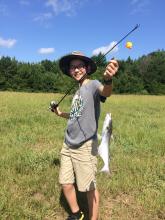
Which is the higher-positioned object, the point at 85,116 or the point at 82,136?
the point at 85,116

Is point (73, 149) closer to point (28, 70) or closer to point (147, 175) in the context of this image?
point (147, 175)

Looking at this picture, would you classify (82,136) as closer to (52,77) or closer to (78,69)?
(78,69)

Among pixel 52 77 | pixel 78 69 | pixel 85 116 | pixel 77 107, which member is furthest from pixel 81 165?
pixel 52 77

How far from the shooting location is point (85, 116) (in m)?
4.18

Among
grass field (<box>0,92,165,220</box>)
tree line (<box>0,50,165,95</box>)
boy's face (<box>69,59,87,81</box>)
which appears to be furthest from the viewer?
tree line (<box>0,50,165,95</box>)

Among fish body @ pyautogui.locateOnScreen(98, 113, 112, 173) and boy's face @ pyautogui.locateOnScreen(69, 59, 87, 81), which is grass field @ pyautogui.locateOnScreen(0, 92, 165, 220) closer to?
fish body @ pyautogui.locateOnScreen(98, 113, 112, 173)

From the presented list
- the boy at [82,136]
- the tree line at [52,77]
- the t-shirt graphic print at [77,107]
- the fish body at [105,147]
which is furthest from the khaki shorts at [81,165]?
the tree line at [52,77]

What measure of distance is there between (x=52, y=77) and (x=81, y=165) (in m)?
58.2

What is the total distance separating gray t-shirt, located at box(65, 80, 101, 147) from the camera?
4.16 meters

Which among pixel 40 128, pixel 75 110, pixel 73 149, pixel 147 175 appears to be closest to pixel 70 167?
pixel 73 149

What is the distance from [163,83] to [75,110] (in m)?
66.6

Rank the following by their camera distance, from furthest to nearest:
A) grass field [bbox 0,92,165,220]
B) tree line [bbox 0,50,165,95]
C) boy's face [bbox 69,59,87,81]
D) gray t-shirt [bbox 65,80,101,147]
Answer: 1. tree line [bbox 0,50,165,95]
2. grass field [bbox 0,92,165,220]
3. boy's face [bbox 69,59,87,81]
4. gray t-shirt [bbox 65,80,101,147]

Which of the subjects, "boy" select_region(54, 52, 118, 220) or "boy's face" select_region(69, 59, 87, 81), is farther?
"boy's face" select_region(69, 59, 87, 81)

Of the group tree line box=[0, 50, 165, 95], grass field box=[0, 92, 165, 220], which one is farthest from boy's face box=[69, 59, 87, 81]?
tree line box=[0, 50, 165, 95]
